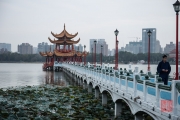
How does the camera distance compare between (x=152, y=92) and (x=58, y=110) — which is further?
(x=58, y=110)

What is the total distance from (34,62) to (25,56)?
6457 mm

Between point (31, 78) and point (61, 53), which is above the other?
point (61, 53)

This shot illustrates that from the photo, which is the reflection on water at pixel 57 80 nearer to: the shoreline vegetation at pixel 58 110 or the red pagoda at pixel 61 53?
the shoreline vegetation at pixel 58 110

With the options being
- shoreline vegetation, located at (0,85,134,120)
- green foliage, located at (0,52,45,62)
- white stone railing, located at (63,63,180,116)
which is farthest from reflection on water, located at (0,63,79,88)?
green foliage, located at (0,52,45,62)

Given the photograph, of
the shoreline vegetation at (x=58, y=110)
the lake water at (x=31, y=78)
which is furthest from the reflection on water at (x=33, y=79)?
the shoreline vegetation at (x=58, y=110)

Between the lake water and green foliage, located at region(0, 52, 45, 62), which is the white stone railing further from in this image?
green foliage, located at region(0, 52, 45, 62)

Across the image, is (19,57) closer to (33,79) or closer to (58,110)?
(33,79)

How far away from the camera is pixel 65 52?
6762 centimetres

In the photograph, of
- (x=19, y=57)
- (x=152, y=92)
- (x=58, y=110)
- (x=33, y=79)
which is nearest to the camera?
(x=152, y=92)

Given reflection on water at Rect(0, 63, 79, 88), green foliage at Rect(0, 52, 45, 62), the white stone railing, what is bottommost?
reflection on water at Rect(0, 63, 79, 88)

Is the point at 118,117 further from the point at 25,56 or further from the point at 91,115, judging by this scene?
the point at 25,56

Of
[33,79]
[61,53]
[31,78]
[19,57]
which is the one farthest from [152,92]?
[19,57]

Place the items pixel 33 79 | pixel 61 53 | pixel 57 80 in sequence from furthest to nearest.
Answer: pixel 61 53 → pixel 33 79 → pixel 57 80

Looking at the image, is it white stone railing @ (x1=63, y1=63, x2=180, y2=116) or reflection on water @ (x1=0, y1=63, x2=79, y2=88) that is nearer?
white stone railing @ (x1=63, y1=63, x2=180, y2=116)
